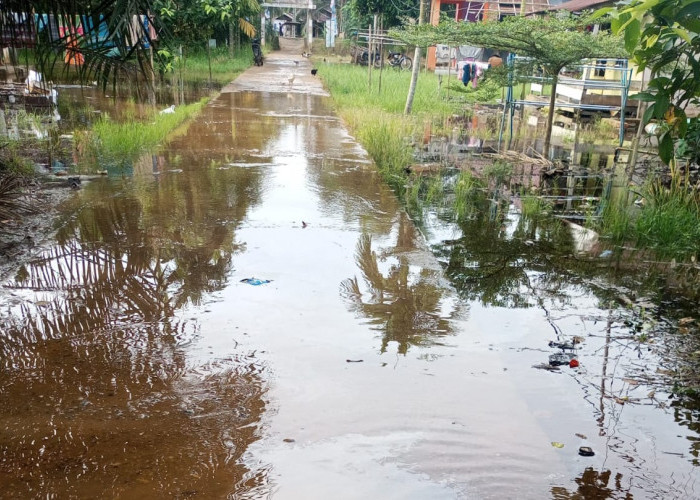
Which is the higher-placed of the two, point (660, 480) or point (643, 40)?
point (643, 40)

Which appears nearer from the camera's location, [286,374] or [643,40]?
[643,40]

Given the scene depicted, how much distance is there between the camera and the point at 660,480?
8.06ft

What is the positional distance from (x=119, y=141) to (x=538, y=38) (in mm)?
5078

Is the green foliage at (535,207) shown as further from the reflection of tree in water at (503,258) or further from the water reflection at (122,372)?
the water reflection at (122,372)

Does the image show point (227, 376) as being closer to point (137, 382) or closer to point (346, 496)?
point (137, 382)

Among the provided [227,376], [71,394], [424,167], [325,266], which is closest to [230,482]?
[227,376]

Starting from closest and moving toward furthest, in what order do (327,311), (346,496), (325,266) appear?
(346,496), (327,311), (325,266)

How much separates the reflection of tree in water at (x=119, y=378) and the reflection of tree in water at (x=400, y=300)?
0.85 metres

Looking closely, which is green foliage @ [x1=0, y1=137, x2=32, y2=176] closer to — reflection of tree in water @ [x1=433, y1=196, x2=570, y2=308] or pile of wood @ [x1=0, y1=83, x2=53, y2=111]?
pile of wood @ [x1=0, y1=83, x2=53, y2=111]

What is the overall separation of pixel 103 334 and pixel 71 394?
0.58m

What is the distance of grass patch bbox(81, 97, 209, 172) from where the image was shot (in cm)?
709

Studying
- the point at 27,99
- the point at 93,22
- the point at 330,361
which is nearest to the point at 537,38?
the point at 93,22

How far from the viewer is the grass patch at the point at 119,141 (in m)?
7.09

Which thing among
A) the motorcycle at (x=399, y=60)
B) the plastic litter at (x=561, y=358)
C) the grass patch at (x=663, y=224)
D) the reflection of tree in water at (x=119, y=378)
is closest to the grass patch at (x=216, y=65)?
the motorcycle at (x=399, y=60)
